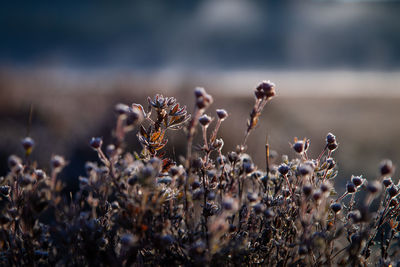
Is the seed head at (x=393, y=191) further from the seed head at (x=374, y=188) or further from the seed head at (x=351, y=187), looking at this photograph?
the seed head at (x=374, y=188)

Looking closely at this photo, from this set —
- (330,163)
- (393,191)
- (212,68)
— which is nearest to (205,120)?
(330,163)

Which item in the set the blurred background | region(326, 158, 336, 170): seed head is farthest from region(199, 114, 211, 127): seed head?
region(326, 158, 336, 170): seed head

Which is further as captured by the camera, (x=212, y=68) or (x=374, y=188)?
(x=212, y=68)

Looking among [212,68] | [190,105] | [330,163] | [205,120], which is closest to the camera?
[205,120]

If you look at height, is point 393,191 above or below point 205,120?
below

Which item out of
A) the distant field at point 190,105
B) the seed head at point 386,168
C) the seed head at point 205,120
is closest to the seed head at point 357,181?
the seed head at point 386,168

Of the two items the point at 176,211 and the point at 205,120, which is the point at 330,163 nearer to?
the point at 205,120
